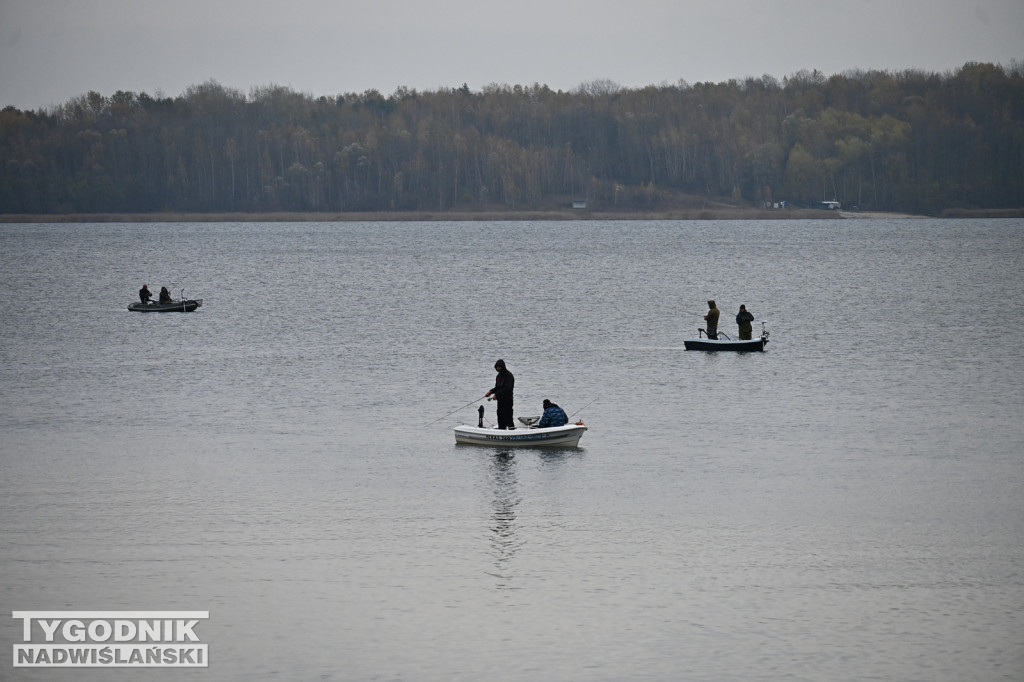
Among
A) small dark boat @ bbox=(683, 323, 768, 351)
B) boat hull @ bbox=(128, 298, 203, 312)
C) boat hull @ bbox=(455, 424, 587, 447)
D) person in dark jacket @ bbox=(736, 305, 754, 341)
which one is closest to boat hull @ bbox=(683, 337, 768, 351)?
small dark boat @ bbox=(683, 323, 768, 351)

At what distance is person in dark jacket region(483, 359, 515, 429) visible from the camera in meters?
32.3

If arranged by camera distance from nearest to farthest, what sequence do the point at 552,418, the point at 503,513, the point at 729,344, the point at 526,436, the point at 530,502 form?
the point at 503,513 < the point at 530,502 < the point at 526,436 < the point at 552,418 < the point at 729,344

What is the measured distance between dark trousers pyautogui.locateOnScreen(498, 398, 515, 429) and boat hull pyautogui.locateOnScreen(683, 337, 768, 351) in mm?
21291

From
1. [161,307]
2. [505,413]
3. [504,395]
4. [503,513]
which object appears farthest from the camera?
[161,307]

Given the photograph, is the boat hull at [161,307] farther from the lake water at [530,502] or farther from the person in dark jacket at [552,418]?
the person in dark jacket at [552,418]

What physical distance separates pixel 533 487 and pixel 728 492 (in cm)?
413

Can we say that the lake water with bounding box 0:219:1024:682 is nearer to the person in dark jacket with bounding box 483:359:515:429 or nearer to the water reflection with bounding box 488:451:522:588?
the water reflection with bounding box 488:451:522:588

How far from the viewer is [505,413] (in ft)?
108

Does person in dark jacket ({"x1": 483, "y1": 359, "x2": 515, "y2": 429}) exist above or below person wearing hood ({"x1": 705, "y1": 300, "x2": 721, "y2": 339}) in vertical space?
below

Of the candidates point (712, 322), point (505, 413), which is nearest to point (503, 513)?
point (505, 413)

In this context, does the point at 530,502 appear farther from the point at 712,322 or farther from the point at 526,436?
the point at 712,322

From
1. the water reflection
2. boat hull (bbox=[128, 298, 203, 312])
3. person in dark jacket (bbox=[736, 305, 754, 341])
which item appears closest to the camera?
the water reflection

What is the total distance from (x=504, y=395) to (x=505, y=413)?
56cm

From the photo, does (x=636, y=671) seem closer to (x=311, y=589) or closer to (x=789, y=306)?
(x=311, y=589)
